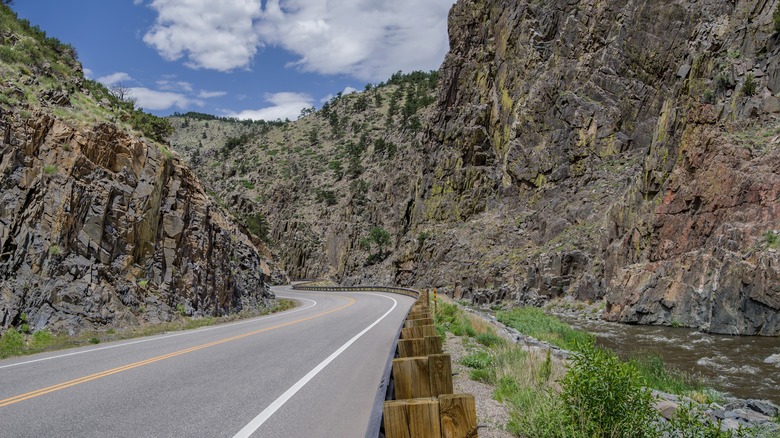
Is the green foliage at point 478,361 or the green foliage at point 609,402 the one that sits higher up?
the green foliage at point 609,402

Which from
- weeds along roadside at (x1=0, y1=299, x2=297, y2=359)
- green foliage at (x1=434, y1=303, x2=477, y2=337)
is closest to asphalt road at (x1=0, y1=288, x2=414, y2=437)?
weeds along roadside at (x1=0, y1=299, x2=297, y2=359)

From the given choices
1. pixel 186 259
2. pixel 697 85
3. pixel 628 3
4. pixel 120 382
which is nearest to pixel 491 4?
pixel 628 3

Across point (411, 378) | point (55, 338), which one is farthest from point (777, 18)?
point (55, 338)

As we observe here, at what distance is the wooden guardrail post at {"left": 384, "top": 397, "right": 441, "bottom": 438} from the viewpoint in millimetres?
3168

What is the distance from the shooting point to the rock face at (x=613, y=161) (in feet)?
78.6

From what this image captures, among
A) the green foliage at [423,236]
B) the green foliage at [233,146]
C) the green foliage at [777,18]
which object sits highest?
the green foliage at [233,146]

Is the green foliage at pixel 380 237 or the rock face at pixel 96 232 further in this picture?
the green foliage at pixel 380 237

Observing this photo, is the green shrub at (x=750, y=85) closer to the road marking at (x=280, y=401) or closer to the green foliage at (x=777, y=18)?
the green foliage at (x=777, y=18)

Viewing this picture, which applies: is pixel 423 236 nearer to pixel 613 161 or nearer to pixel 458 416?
pixel 613 161

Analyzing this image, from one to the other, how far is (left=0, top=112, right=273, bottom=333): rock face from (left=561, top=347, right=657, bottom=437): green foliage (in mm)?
15230

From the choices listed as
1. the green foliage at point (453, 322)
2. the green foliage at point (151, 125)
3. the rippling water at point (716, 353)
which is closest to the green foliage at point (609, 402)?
the rippling water at point (716, 353)

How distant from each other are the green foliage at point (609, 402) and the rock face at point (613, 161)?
19720 millimetres

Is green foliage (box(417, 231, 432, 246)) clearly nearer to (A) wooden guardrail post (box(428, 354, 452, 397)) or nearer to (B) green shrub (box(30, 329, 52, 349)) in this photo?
(B) green shrub (box(30, 329, 52, 349))

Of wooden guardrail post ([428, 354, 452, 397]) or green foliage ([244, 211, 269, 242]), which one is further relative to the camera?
green foliage ([244, 211, 269, 242])
